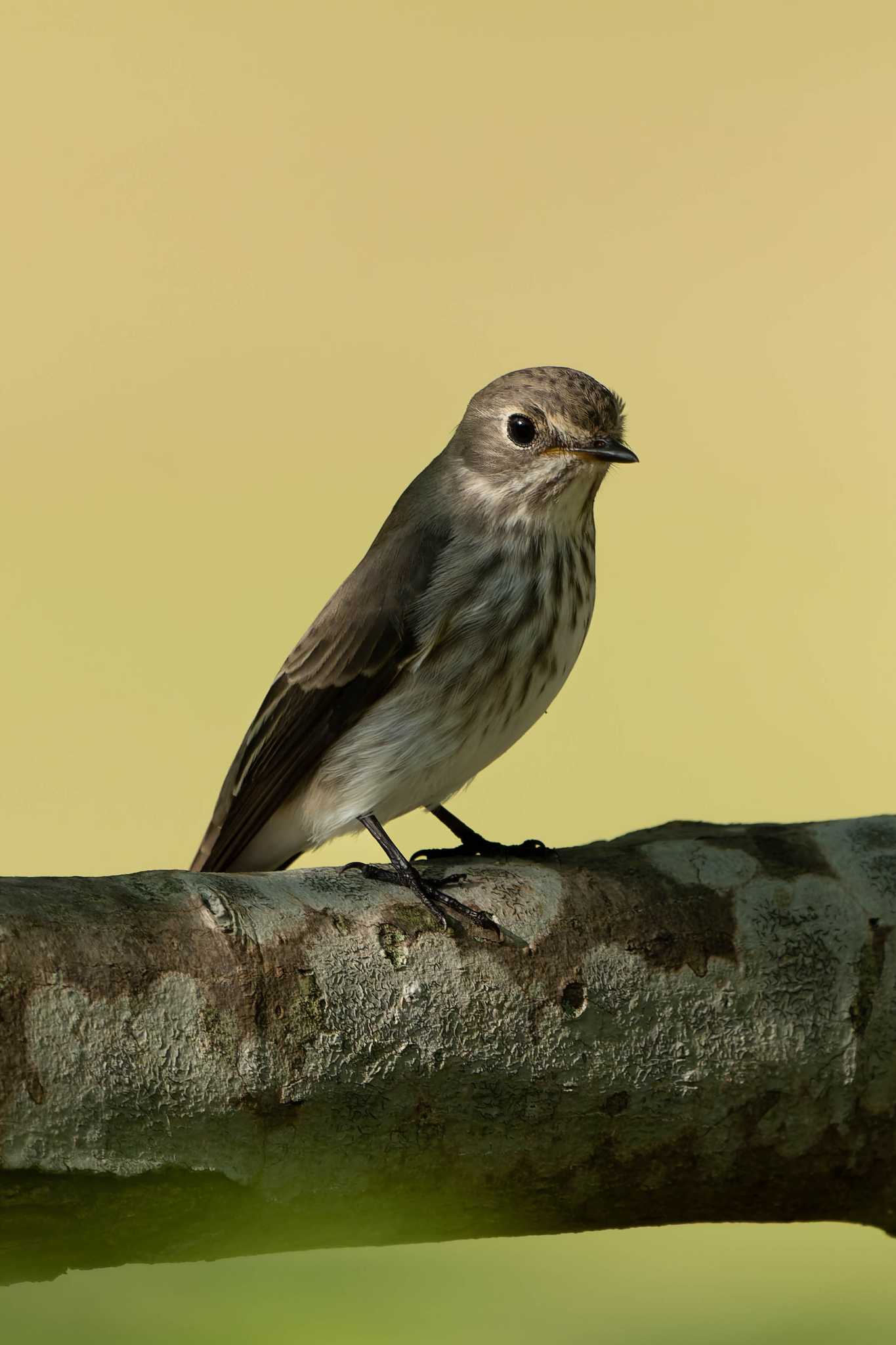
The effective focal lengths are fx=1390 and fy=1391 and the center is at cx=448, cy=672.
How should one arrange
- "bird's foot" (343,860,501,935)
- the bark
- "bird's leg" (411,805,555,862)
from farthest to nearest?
1. "bird's leg" (411,805,555,862)
2. "bird's foot" (343,860,501,935)
3. the bark

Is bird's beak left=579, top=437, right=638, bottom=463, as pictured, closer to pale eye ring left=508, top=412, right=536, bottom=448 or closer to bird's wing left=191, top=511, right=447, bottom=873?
pale eye ring left=508, top=412, right=536, bottom=448

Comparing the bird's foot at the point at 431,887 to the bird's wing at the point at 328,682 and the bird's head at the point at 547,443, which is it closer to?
the bird's wing at the point at 328,682

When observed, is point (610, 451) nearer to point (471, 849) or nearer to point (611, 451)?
point (611, 451)

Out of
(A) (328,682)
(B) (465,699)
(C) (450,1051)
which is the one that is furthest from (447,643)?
(C) (450,1051)

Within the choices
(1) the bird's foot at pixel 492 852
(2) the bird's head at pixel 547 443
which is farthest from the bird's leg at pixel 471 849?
(2) the bird's head at pixel 547 443

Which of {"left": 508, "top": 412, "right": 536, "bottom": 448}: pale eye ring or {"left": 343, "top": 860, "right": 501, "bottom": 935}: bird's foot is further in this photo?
{"left": 508, "top": 412, "right": 536, "bottom": 448}: pale eye ring

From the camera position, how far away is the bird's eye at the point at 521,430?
2609 mm

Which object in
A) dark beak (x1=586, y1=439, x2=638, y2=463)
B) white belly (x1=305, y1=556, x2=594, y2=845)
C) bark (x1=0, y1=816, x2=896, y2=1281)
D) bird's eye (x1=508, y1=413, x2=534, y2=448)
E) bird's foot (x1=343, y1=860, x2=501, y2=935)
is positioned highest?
bird's eye (x1=508, y1=413, x2=534, y2=448)

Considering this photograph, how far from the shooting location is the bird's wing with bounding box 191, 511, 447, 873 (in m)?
2.50

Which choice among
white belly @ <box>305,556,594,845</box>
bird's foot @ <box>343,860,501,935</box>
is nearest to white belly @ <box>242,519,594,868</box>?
white belly @ <box>305,556,594,845</box>

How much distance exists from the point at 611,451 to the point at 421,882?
0.94m

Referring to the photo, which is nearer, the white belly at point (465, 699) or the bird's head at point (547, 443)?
the white belly at point (465, 699)

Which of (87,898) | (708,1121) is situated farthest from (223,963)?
(708,1121)

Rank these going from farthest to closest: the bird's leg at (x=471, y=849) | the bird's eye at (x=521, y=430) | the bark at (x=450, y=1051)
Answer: the bird's eye at (x=521, y=430), the bird's leg at (x=471, y=849), the bark at (x=450, y=1051)
